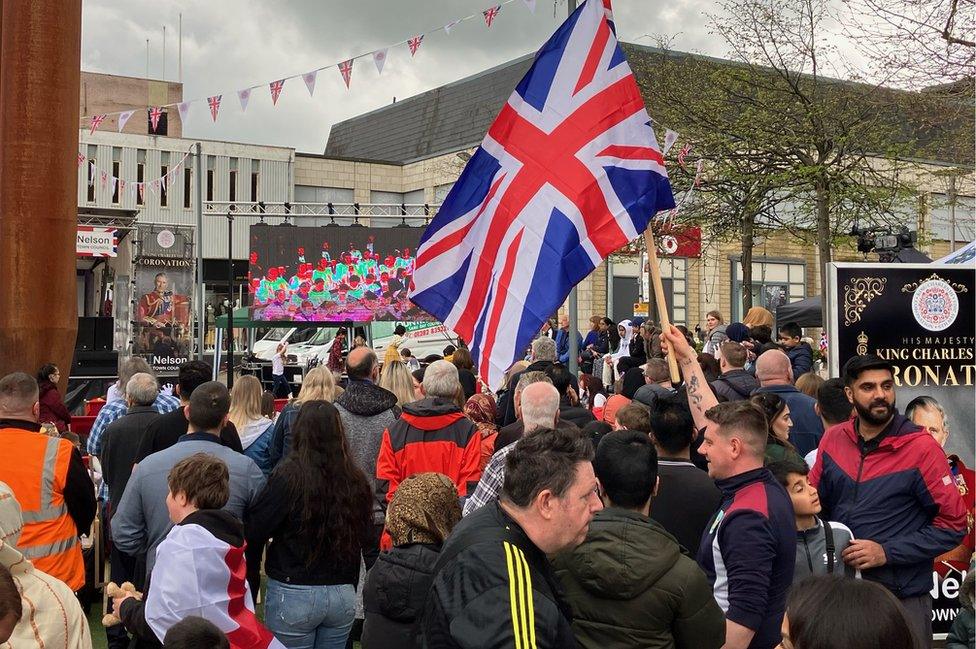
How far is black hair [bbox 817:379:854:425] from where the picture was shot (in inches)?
266

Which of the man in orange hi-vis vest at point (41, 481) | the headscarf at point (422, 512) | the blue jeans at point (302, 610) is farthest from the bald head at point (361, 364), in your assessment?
the headscarf at point (422, 512)

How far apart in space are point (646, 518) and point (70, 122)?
9064 mm

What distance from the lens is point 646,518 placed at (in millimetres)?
3574

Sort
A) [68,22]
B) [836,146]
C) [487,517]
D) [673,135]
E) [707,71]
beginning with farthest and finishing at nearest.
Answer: [707,71] < [836,146] < [673,135] < [68,22] < [487,517]

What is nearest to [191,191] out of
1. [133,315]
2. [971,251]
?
[133,315]

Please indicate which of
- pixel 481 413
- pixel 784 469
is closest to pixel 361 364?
pixel 481 413

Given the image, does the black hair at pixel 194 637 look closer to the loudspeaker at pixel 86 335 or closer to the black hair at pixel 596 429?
the black hair at pixel 596 429

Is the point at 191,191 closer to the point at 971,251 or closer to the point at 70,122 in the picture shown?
the point at 70,122

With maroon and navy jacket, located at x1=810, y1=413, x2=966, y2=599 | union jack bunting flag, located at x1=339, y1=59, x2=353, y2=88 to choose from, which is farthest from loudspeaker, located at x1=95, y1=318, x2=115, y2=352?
maroon and navy jacket, located at x1=810, y1=413, x2=966, y2=599

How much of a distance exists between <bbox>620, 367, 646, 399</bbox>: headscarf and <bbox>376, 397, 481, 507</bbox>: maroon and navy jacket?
3.68 m

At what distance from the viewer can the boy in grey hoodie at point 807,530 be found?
14.9 ft

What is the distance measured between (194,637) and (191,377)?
4008 mm

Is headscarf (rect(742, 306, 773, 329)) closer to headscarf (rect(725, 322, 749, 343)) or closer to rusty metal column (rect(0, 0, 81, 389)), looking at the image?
headscarf (rect(725, 322, 749, 343))

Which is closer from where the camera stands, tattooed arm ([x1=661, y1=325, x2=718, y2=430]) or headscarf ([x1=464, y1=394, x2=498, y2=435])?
tattooed arm ([x1=661, y1=325, x2=718, y2=430])
